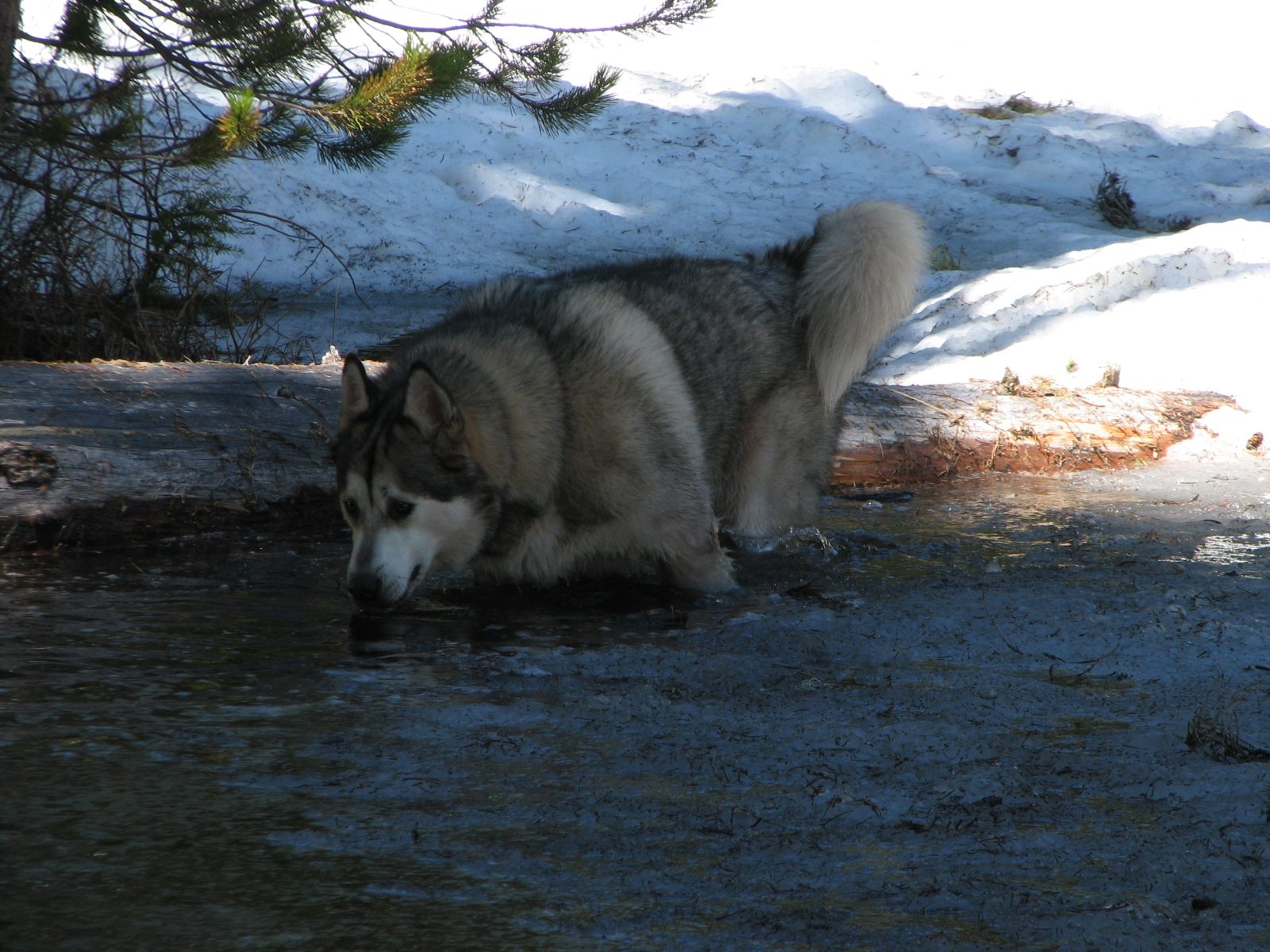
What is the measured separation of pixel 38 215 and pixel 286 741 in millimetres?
4530

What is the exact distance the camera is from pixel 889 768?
281 centimetres

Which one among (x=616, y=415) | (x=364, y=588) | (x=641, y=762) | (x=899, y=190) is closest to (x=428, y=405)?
(x=364, y=588)

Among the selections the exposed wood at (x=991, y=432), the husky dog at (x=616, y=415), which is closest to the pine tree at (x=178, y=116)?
the husky dog at (x=616, y=415)

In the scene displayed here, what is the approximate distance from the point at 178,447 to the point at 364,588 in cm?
171

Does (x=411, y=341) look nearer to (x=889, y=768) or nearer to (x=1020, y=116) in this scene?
(x=889, y=768)

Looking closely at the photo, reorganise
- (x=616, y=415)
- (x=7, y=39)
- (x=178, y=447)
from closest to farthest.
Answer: (x=616, y=415) < (x=178, y=447) < (x=7, y=39)

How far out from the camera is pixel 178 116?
274 inches

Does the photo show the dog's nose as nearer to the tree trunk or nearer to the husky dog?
the husky dog

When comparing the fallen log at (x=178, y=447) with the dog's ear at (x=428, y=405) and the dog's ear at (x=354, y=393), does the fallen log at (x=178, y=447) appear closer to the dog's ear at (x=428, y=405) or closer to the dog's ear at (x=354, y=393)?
the dog's ear at (x=354, y=393)

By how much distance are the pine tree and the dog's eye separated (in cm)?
169

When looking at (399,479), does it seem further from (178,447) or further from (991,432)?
(991,432)

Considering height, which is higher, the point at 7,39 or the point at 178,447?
the point at 7,39

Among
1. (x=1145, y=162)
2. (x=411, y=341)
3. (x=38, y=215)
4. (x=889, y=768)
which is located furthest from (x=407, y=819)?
(x=1145, y=162)

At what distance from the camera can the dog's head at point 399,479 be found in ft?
13.4
